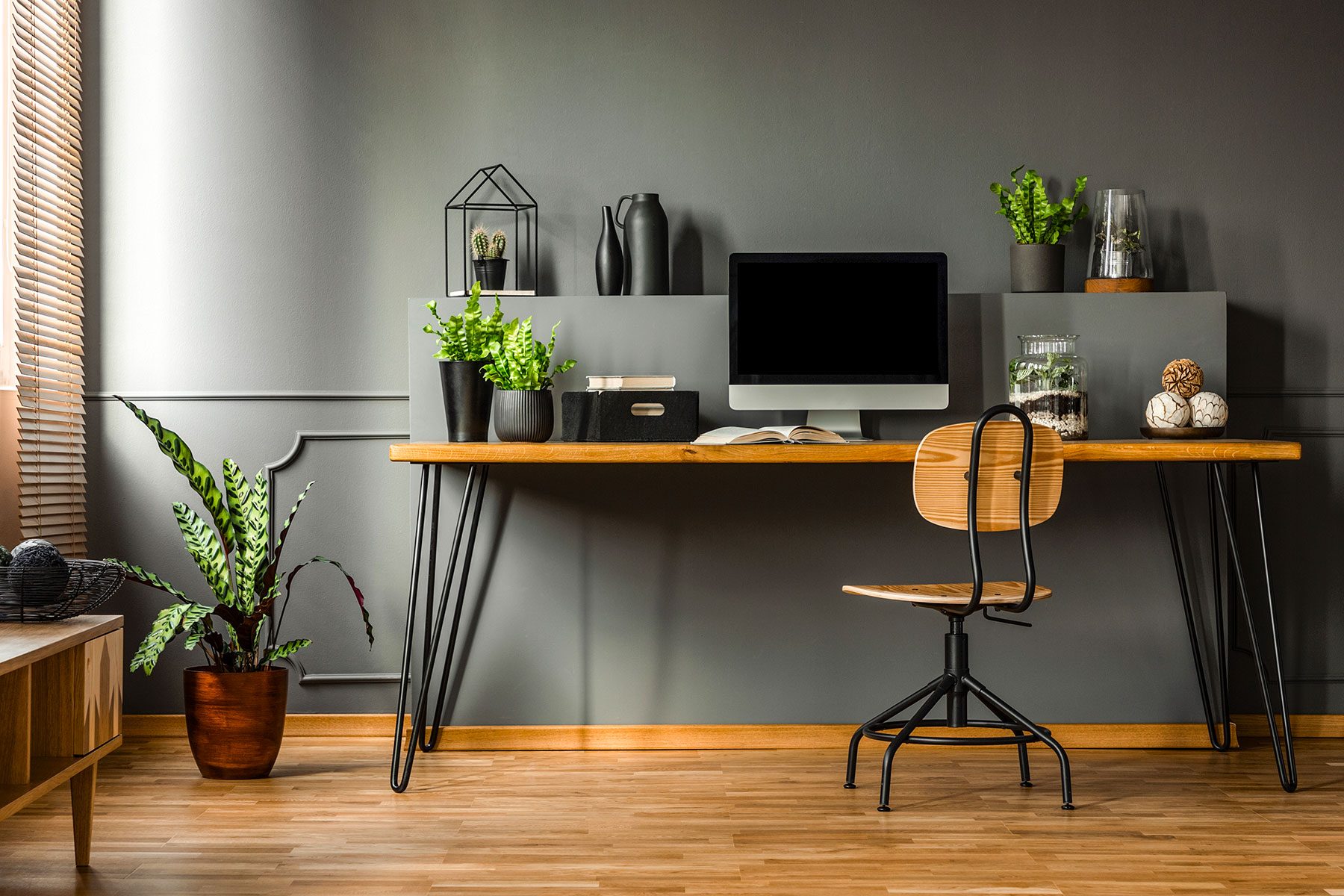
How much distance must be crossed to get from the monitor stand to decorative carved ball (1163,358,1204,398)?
814 mm

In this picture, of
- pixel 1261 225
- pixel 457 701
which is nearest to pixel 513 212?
pixel 457 701

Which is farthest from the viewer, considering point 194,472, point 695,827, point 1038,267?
point 1038,267

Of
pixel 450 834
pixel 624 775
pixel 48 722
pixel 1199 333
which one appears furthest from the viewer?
pixel 1199 333

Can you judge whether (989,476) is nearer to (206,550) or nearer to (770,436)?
(770,436)

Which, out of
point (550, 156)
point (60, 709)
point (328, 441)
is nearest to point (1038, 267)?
point (550, 156)

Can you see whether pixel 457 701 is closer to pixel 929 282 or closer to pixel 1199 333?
pixel 929 282

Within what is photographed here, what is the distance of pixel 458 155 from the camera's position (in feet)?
10.5

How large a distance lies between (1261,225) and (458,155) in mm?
2313

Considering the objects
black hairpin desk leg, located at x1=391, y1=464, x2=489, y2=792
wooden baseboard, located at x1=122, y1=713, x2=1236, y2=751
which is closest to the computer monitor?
black hairpin desk leg, located at x1=391, y1=464, x2=489, y2=792

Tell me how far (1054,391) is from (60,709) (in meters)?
2.35

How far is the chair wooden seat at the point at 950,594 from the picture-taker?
96.5 inches

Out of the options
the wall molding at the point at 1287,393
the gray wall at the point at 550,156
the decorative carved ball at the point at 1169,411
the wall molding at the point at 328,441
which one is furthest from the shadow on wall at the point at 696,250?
the wall molding at the point at 1287,393

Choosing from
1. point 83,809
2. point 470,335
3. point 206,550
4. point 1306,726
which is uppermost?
point 470,335

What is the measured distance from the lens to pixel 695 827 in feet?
7.73
